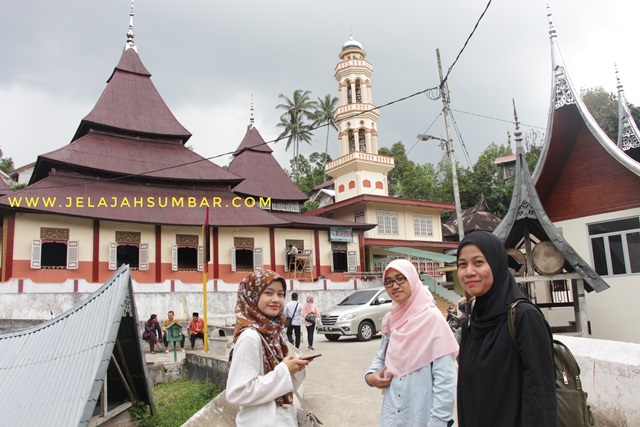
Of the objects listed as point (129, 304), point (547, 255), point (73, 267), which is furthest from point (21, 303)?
point (547, 255)

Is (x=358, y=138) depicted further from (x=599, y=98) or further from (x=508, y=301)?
(x=508, y=301)

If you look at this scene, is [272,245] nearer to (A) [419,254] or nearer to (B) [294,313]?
(A) [419,254]

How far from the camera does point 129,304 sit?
695cm

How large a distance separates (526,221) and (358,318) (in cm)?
552

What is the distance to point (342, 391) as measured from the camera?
739cm

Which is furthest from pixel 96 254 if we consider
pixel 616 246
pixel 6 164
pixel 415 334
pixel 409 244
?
pixel 6 164

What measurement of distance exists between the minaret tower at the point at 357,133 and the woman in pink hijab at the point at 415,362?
26.6 metres

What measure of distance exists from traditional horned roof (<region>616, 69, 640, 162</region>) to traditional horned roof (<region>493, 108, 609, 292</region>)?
6.75 meters

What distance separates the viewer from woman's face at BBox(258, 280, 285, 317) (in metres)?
2.63

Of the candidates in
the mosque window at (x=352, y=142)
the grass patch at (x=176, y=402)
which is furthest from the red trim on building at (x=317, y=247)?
the grass patch at (x=176, y=402)

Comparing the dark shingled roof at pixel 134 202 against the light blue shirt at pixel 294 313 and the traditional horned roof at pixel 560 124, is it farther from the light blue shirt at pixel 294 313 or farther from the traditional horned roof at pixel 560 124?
the traditional horned roof at pixel 560 124

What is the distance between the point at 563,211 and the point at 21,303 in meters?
15.6

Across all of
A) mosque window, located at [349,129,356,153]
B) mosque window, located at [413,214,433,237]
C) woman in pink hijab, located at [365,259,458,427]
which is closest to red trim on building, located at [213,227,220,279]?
mosque window, located at [349,129,356,153]

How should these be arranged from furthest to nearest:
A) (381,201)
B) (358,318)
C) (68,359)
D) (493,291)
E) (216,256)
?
(381,201), (216,256), (358,318), (68,359), (493,291)
